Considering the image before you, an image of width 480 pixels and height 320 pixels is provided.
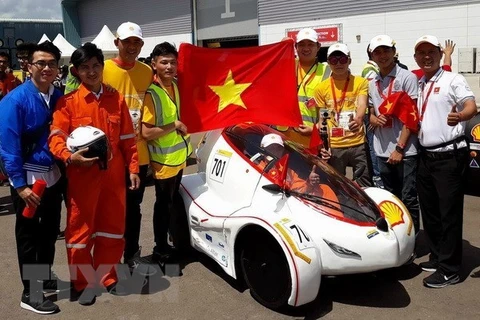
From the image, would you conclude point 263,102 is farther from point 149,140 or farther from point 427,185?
point 427,185

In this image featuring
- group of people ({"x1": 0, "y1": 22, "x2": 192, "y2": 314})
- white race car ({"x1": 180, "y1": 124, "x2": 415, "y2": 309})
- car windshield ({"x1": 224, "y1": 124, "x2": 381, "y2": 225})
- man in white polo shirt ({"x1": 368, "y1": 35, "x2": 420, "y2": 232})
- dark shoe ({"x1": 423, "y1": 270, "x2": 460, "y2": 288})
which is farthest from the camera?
man in white polo shirt ({"x1": 368, "y1": 35, "x2": 420, "y2": 232})

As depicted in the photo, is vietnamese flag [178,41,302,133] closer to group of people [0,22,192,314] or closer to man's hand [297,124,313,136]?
man's hand [297,124,313,136]

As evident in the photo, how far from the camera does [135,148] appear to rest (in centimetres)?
399

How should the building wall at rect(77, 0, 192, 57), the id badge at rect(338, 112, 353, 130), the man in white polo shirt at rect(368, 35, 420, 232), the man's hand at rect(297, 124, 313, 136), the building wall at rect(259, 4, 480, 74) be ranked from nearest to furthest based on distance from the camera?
the man in white polo shirt at rect(368, 35, 420, 232) < the id badge at rect(338, 112, 353, 130) < the man's hand at rect(297, 124, 313, 136) < the building wall at rect(259, 4, 480, 74) < the building wall at rect(77, 0, 192, 57)

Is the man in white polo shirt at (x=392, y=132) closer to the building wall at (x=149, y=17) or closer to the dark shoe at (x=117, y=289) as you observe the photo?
the dark shoe at (x=117, y=289)

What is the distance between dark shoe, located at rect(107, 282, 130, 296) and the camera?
13.4 ft

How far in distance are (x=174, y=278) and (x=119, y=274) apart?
0.48 metres

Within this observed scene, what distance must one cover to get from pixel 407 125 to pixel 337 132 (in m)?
0.78

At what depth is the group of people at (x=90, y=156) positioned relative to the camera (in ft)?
11.7

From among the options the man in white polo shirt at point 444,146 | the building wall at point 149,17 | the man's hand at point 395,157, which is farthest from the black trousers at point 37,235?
the building wall at point 149,17

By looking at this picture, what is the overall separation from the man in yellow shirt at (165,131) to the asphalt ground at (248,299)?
2.11ft

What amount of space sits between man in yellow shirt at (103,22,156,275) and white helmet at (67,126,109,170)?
2.14 feet

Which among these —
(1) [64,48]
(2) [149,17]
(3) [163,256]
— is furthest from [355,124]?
(2) [149,17]

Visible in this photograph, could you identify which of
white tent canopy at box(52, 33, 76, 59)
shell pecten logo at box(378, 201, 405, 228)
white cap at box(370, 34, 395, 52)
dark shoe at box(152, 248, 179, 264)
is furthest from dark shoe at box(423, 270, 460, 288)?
white tent canopy at box(52, 33, 76, 59)
